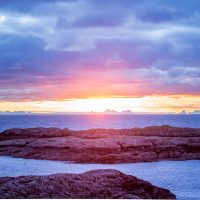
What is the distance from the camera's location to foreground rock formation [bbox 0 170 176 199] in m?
11.8

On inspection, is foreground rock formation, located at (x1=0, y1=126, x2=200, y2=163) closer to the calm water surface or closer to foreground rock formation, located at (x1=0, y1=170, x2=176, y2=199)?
the calm water surface

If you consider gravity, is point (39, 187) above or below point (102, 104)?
below

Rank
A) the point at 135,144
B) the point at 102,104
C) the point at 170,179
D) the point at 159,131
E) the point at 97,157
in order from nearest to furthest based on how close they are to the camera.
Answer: the point at 102,104, the point at 170,179, the point at 97,157, the point at 135,144, the point at 159,131

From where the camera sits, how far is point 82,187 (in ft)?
39.8

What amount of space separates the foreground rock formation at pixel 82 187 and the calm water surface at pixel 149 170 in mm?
1419

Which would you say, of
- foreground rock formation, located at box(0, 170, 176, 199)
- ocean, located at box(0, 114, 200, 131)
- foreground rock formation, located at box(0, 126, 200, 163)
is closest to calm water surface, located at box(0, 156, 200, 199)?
foreground rock formation, located at box(0, 126, 200, 163)

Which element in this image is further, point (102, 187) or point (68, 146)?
point (68, 146)

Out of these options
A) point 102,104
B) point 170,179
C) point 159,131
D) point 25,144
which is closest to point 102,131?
point 159,131

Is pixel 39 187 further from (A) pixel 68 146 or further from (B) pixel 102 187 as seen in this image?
(A) pixel 68 146

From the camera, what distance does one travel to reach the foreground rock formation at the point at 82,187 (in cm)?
1176

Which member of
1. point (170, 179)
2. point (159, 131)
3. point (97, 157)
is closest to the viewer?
point (170, 179)

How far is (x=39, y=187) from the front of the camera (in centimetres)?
1173

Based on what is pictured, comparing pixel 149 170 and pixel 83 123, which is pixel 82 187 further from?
pixel 83 123

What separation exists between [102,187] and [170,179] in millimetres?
5168
